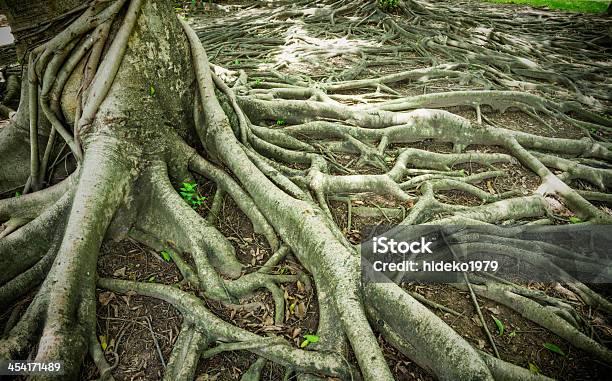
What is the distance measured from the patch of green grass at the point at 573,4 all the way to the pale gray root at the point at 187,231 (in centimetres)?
1404

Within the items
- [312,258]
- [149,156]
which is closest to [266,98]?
[149,156]

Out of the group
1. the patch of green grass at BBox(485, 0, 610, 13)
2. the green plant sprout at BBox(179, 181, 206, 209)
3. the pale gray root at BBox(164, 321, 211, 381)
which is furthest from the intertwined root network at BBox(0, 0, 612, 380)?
the patch of green grass at BBox(485, 0, 610, 13)

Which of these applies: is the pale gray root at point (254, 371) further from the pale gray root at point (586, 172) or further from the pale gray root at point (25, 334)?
the pale gray root at point (586, 172)

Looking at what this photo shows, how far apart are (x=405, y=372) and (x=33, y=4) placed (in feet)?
11.6

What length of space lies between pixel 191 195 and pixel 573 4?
597 inches

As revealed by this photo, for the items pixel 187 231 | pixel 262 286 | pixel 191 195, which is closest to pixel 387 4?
pixel 191 195

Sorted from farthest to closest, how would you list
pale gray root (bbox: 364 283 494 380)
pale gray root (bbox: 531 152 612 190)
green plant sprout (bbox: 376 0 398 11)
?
green plant sprout (bbox: 376 0 398 11) → pale gray root (bbox: 531 152 612 190) → pale gray root (bbox: 364 283 494 380)

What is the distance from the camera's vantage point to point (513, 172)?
12.3ft

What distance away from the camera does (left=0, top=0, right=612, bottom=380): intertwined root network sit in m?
2.03

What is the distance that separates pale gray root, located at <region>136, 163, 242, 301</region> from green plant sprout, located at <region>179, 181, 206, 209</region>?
16cm

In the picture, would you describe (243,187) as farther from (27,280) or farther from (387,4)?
(387,4)

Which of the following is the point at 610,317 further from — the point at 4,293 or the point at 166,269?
the point at 4,293

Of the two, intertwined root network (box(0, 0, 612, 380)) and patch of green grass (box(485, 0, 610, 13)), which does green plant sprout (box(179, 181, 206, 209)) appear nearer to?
intertwined root network (box(0, 0, 612, 380))

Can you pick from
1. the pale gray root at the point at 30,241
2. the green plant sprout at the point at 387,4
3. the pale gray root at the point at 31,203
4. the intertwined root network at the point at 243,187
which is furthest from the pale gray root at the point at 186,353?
the green plant sprout at the point at 387,4
